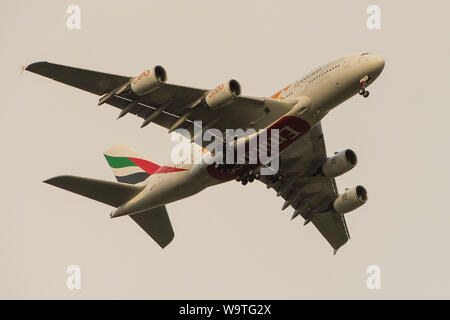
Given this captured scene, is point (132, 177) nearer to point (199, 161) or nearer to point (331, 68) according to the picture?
point (199, 161)

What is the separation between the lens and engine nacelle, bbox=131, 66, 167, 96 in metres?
38.6

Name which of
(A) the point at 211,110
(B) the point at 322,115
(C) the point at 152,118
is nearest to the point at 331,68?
(B) the point at 322,115

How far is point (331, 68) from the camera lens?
41031mm

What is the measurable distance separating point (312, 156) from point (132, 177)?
409 inches

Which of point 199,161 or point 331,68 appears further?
point 199,161

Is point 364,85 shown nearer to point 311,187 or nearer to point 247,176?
point 247,176

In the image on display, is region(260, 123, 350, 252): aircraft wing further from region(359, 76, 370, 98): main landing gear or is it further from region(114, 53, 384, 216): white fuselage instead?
region(359, 76, 370, 98): main landing gear

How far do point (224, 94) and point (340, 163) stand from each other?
30.8 ft

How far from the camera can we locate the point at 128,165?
1957 inches

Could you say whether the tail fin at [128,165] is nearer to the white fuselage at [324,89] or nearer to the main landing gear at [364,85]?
the white fuselage at [324,89]

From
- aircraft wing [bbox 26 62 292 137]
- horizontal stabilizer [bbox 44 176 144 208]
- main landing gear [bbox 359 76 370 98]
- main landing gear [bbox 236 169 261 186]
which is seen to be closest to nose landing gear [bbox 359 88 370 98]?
main landing gear [bbox 359 76 370 98]

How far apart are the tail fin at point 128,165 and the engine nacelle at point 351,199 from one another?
34.5 feet

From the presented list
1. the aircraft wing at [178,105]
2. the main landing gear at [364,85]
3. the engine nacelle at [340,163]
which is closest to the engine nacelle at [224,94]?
the aircraft wing at [178,105]

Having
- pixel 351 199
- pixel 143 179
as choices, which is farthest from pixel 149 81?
pixel 351 199
